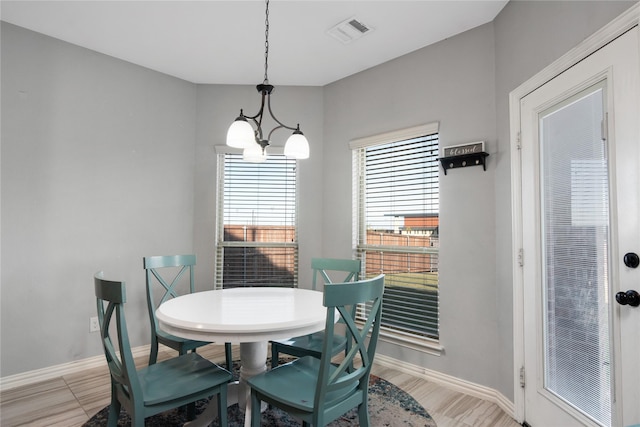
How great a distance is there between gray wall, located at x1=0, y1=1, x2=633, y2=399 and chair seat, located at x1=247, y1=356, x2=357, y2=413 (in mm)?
1356

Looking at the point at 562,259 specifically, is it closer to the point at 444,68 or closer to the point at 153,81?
the point at 444,68

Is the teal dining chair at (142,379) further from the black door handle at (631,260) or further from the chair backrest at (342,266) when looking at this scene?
the black door handle at (631,260)

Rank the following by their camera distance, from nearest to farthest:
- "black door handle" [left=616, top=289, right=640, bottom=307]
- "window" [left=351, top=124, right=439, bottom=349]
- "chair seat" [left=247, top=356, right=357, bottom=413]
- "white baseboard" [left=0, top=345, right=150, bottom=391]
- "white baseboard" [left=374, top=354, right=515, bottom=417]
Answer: "black door handle" [left=616, top=289, right=640, bottom=307]
"chair seat" [left=247, top=356, right=357, bottom=413]
"white baseboard" [left=374, top=354, right=515, bottom=417]
"white baseboard" [left=0, top=345, right=150, bottom=391]
"window" [left=351, top=124, right=439, bottom=349]

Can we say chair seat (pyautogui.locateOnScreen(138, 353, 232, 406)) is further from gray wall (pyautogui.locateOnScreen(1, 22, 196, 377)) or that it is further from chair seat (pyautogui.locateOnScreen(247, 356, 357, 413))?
gray wall (pyautogui.locateOnScreen(1, 22, 196, 377))

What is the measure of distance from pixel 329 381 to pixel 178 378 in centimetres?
78

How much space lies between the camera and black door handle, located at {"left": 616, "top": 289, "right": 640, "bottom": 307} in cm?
134

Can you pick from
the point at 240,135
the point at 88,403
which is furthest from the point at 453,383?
the point at 88,403

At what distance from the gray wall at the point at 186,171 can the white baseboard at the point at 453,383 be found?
0.16ft

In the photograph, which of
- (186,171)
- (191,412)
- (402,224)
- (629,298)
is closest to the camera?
(629,298)

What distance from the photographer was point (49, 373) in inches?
105

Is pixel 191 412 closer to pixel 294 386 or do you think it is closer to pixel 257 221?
pixel 294 386

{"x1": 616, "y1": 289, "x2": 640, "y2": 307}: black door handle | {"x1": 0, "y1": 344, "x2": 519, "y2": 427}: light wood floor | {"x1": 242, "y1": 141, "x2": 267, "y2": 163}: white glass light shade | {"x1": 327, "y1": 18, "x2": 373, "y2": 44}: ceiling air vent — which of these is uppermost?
{"x1": 327, "y1": 18, "x2": 373, "y2": 44}: ceiling air vent

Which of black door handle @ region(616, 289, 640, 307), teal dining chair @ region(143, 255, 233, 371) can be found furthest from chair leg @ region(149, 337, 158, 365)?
black door handle @ region(616, 289, 640, 307)

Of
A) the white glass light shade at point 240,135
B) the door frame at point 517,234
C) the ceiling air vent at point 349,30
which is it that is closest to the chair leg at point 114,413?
the white glass light shade at point 240,135
